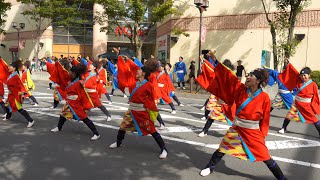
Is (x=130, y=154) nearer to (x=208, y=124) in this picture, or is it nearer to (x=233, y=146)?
(x=233, y=146)

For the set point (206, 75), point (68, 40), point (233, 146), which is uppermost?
point (68, 40)

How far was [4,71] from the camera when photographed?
285 inches

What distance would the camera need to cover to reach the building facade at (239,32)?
1633cm

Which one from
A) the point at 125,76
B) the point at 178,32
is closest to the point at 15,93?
the point at 125,76

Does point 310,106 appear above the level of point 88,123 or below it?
above

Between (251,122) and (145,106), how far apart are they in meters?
1.76

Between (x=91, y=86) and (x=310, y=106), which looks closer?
(x=310, y=106)

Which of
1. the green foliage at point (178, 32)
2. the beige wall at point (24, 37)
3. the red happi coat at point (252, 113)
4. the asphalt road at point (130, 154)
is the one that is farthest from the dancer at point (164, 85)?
the beige wall at point (24, 37)

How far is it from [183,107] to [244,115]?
21.9ft

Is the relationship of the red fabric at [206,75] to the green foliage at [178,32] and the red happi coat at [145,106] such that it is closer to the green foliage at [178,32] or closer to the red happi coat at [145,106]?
the red happi coat at [145,106]

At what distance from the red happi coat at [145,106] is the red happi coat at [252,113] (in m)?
1.32

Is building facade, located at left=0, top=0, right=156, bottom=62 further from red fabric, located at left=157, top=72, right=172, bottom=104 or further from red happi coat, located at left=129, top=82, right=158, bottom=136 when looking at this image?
red happi coat, located at left=129, top=82, right=158, bottom=136

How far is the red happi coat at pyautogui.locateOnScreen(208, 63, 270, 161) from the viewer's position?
396cm

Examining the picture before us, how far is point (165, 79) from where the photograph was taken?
9.24 m
